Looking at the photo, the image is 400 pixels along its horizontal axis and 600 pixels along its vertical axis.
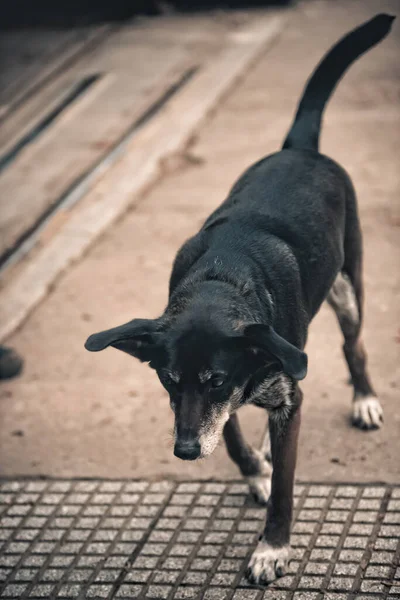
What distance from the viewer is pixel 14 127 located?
1056 centimetres

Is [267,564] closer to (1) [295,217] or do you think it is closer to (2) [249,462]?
(2) [249,462]

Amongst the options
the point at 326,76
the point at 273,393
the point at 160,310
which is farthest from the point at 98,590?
the point at 326,76

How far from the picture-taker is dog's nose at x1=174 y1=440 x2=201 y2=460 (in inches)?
153

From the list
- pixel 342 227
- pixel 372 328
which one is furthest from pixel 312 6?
pixel 342 227

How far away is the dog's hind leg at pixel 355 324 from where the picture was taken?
17.1ft

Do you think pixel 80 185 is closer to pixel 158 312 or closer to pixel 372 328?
pixel 158 312

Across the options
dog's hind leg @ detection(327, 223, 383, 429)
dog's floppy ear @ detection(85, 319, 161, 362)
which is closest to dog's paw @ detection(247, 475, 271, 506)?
dog's hind leg @ detection(327, 223, 383, 429)

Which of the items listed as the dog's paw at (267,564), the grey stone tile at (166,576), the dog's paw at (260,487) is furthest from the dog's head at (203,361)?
the dog's paw at (260,487)

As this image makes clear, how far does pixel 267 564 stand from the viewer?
170 inches

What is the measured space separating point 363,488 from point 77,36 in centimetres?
980

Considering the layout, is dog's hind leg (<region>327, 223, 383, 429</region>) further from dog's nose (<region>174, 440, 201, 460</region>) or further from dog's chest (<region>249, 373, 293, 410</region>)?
dog's nose (<region>174, 440, 201, 460</region>)

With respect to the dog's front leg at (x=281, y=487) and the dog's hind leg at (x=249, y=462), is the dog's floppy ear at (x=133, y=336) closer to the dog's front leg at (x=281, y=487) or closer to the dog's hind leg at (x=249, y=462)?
the dog's front leg at (x=281, y=487)

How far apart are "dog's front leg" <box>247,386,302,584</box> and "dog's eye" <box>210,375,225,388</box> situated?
0.56 meters

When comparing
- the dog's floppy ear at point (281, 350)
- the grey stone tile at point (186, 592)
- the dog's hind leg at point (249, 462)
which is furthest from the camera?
the dog's hind leg at point (249, 462)
